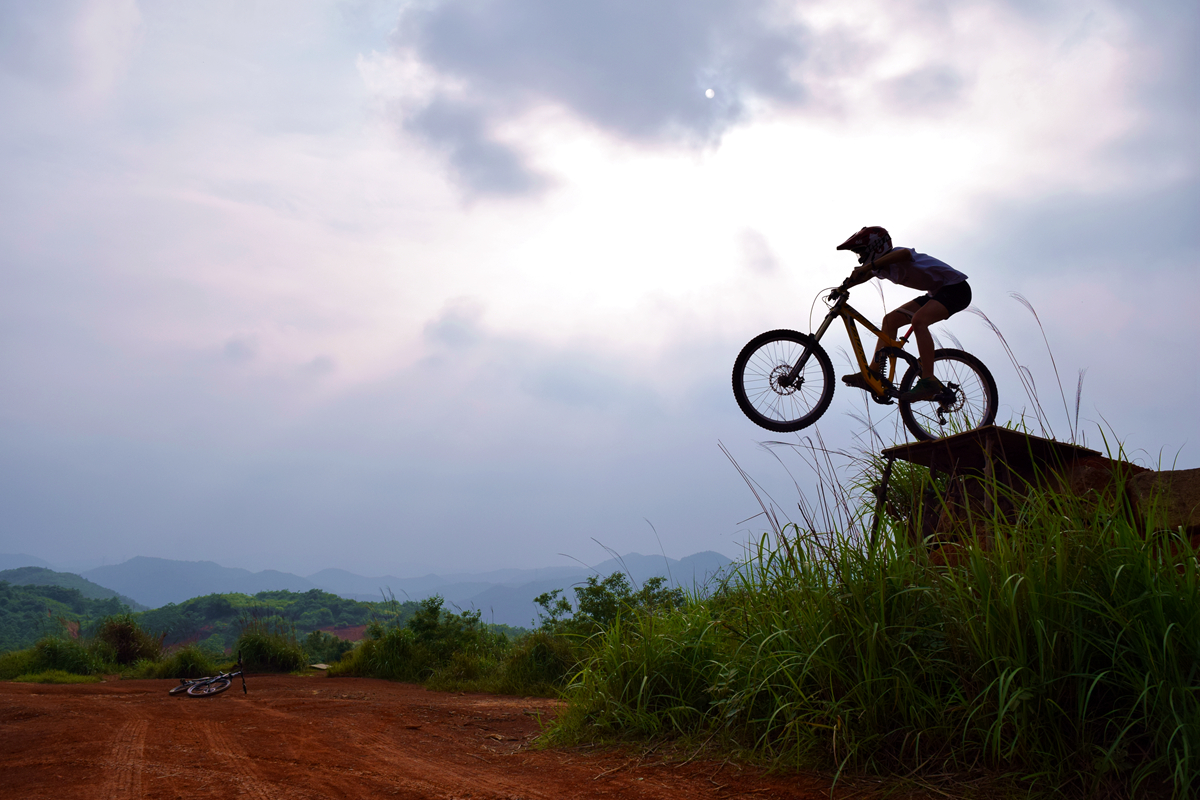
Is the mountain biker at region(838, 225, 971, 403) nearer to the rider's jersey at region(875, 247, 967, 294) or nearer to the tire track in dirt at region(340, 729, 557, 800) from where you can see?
the rider's jersey at region(875, 247, 967, 294)

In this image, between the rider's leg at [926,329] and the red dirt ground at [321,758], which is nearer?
the red dirt ground at [321,758]

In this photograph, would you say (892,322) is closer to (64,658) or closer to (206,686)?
(206,686)

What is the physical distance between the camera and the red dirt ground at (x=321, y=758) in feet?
11.9

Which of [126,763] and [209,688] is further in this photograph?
[209,688]

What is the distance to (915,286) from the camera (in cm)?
671

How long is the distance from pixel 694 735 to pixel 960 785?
5.22ft

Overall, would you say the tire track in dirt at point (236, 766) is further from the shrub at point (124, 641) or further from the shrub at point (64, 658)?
the shrub at point (124, 641)

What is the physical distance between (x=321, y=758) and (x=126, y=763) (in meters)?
1.21

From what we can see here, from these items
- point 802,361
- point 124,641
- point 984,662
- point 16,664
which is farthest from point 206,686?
point 984,662

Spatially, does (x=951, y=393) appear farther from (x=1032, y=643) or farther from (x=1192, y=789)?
(x=1192, y=789)

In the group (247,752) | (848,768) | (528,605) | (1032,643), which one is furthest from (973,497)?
(528,605)

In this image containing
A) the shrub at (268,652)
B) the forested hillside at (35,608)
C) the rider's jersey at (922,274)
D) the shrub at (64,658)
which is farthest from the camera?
the forested hillside at (35,608)

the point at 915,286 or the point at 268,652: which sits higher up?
the point at 915,286

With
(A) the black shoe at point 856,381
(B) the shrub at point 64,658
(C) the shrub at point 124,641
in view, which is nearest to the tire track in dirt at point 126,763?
(A) the black shoe at point 856,381
